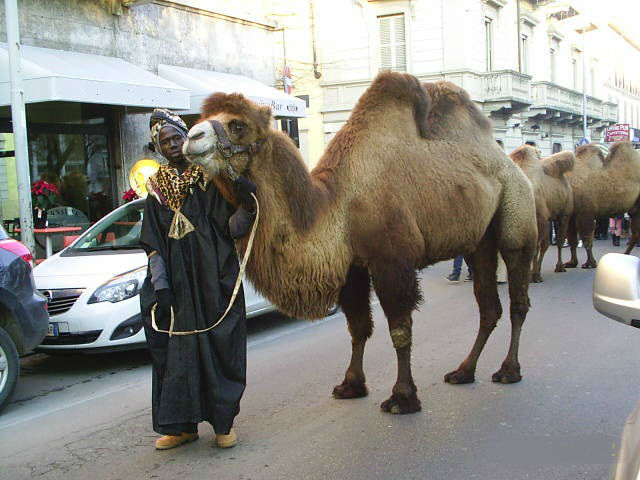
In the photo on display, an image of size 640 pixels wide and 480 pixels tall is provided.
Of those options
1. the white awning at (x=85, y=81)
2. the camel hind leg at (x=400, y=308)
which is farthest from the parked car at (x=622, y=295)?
the white awning at (x=85, y=81)

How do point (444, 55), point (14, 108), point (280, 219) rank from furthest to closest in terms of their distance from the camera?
point (444, 55) → point (14, 108) → point (280, 219)

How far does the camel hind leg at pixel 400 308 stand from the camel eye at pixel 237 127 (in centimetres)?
130

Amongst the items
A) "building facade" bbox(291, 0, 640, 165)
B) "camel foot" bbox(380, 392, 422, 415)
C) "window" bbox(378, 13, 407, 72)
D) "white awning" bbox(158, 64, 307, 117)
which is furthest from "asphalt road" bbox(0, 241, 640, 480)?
"window" bbox(378, 13, 407, 72)

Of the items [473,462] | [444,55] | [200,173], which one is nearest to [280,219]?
[200,173]

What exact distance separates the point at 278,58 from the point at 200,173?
24496mm

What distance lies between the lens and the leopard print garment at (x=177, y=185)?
4469 mm

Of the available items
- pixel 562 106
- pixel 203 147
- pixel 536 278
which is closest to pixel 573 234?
pixel 536 278

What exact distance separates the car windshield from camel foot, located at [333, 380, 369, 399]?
3.34 metres

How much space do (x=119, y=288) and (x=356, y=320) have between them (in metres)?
2.72

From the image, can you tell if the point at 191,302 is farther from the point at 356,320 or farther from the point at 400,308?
the point at 356,320

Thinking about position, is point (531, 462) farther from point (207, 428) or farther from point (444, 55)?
point (444, 55)

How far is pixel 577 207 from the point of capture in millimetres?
14094

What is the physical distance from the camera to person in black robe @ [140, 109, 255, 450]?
4410mm

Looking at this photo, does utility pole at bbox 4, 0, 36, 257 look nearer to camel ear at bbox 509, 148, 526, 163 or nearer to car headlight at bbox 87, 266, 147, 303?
car headlight at bbox 87, 266, 147, 303
